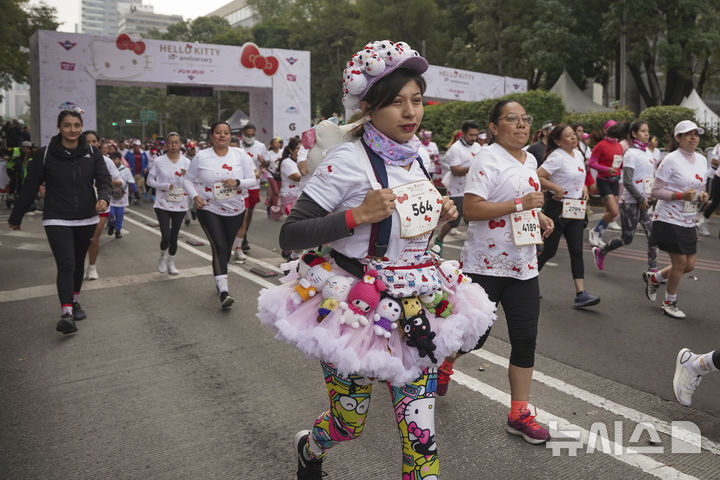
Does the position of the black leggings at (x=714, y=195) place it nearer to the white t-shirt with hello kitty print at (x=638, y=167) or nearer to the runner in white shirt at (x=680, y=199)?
the white t-shirt with hello kitty print at (x=638, y=167)

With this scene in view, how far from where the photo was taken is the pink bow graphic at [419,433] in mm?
2494

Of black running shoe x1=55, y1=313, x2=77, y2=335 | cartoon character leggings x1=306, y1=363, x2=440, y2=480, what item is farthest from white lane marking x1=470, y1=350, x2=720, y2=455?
black running shoe x1=55, y1=313, x2=77, y2=335

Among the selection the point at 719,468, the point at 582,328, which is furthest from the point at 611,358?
the point at 719,468

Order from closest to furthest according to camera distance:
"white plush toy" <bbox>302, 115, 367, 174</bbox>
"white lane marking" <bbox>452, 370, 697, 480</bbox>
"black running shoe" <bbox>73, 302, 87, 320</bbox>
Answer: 1. "white plush toy" <bbox>302, 115, 367, 174</bbox>
2. "white lane marking" <bbox>452, 370, 697, 480</bbox>
3. "black running shoe" <bbox>73, 302, 87, 320</bbox>

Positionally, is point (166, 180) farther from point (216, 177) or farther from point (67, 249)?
point (67, 249)

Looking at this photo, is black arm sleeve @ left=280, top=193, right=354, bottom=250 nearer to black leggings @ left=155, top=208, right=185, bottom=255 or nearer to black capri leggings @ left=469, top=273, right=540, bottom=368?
black capri leggings @ left=469, top=273, right=540, bottom=368

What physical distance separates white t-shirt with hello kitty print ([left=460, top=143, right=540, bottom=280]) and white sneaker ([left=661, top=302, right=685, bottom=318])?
320cm

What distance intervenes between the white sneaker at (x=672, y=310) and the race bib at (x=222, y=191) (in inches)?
189

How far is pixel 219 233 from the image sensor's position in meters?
7.23

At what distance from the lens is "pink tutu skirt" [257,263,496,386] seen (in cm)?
238

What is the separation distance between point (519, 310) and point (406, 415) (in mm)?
1576

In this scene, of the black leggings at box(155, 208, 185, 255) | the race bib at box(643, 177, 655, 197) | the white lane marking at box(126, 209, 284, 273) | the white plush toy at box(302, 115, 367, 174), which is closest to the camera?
the white plush toy at box(302, 115, 367, 174)

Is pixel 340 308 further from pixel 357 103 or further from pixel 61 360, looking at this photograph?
pixel 61 360

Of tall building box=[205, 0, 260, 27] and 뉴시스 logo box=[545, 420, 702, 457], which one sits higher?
tall building box=[205, 0, 260, 27]
